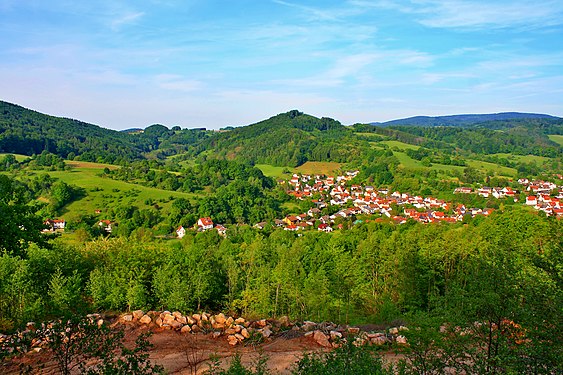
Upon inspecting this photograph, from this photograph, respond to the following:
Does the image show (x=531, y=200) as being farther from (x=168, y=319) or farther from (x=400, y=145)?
(x=168, y=319)

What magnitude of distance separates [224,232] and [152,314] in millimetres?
45987

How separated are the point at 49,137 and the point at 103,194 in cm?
7135

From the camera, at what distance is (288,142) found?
140m

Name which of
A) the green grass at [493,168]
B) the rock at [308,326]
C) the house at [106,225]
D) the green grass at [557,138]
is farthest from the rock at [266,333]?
the green grass at [557,138]

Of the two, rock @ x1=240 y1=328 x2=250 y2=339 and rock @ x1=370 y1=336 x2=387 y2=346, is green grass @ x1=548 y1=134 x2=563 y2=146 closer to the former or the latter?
rock @ x1=370 y1=336 x2=387 y2=346

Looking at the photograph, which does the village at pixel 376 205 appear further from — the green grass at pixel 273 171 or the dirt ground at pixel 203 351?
the dirt ground at pixel 203 351

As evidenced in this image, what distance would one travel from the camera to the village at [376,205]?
6309cm

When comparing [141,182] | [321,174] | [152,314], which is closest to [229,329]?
[152,314]

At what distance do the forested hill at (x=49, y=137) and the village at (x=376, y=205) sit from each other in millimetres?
58302

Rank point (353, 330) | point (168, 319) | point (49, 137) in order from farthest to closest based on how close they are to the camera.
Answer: point (49, 137) < point (168, 319) < point (353, 330)

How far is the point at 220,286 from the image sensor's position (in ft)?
77.7

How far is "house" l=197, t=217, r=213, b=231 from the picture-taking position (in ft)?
211

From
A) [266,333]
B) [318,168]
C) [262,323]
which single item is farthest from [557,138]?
[266,333]

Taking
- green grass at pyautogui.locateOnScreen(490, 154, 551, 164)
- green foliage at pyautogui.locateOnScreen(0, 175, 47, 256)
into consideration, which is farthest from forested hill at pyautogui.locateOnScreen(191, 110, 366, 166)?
green foliage at pyautogui.locateOnScreen(0, 175, 47, 256)
